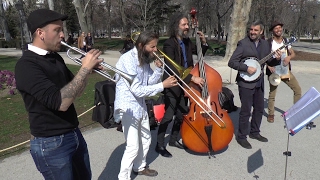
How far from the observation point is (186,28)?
361cm

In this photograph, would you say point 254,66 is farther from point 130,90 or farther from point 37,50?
point 37,50

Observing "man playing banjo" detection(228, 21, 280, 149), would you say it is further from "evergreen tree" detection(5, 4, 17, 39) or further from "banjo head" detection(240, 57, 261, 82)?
"evergreen tree" detection(5, 4, 17, 39)

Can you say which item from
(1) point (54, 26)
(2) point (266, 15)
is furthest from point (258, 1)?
(1) point (54, 26)

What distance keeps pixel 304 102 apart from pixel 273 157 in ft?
5.48

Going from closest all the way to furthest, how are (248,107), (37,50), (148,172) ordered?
(37,50)
(148,172)
(248,107)

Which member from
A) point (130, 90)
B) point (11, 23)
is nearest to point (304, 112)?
point (130, 90)

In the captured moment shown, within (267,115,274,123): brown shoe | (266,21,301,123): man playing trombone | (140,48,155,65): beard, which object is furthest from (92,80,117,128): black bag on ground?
(267,115,274,123): brown shoe

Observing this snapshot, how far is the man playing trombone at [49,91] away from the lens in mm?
1707

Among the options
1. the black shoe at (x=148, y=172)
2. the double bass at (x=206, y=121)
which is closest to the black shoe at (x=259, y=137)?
the double bass at (x=206, y=121)

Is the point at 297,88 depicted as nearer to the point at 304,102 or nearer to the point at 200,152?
the point at 200,152

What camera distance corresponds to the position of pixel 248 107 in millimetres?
3969

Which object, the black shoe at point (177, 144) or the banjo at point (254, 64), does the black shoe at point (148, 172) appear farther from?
the banjo at point (254, 64)

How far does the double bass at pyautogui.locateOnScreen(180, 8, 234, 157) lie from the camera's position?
11.1 feet

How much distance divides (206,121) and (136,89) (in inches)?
48.2
